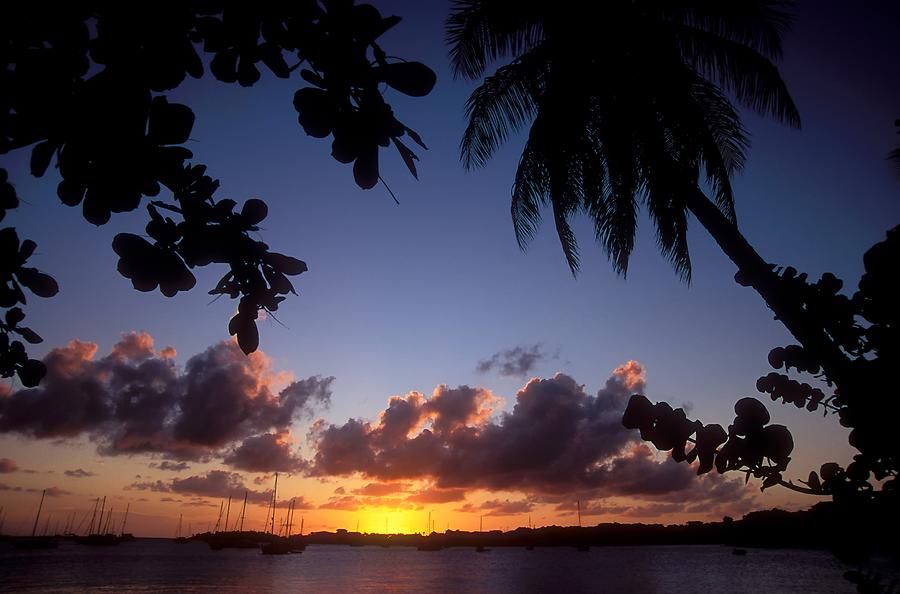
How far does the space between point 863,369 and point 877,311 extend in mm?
421

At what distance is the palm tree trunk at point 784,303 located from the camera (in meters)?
3.00

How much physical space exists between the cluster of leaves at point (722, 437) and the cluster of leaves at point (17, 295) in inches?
104

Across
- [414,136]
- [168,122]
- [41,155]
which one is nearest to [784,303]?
[414,136]

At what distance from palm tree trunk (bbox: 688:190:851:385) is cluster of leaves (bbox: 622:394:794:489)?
111 centimetres

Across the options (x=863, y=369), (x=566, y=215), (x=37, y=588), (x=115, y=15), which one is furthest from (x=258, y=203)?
(x=37, y=588)

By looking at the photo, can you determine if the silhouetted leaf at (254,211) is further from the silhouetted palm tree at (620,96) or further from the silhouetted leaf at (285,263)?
the silhouetted palm tree at (620,96)

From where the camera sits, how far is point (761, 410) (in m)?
1.93

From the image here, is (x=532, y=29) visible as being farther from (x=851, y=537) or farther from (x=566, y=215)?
(x=851, y=537)

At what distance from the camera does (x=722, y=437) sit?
197 cm

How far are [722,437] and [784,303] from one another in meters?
2.11

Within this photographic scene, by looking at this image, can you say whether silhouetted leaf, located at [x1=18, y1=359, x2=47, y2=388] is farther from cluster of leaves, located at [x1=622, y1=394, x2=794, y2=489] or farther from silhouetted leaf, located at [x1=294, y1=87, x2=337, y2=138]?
cluster of leaves, located at [x1=622, y1=394, x2=794, y2=489]

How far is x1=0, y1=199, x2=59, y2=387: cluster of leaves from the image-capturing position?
75.2 inches

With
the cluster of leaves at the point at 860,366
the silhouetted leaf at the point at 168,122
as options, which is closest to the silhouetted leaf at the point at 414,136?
the silhouetted leaf at the point at 168,122

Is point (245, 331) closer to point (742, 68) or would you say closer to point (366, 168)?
point (366, 168)
